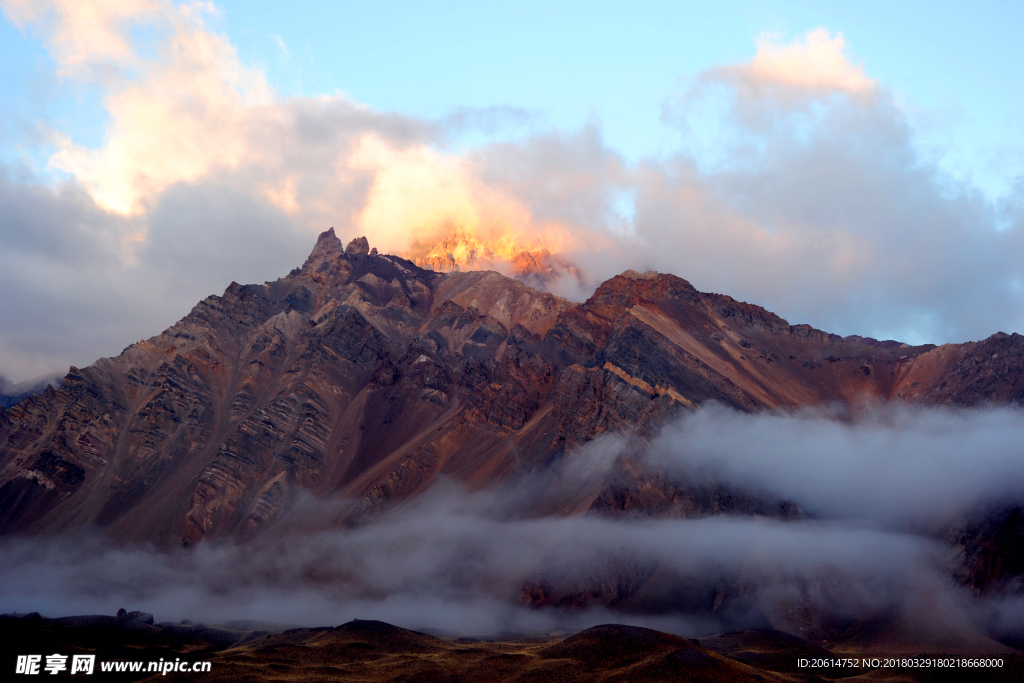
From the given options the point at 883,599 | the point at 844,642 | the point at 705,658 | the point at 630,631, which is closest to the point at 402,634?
the point at 630,631

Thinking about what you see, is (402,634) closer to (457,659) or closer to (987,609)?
(457,659)

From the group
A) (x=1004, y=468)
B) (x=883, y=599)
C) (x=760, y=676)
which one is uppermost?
(x=1004, y=468)

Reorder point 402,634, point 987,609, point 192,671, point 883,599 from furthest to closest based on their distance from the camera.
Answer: point 883,599
point 987,609
point 402,634
point 192,671

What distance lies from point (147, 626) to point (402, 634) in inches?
2161

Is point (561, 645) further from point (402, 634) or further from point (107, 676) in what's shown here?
point (107, 676)

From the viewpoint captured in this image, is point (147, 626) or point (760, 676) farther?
point (147, 626)

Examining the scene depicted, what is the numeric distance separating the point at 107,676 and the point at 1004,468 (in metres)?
170

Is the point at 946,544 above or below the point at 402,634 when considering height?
above

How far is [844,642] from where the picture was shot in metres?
178

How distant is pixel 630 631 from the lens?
130m

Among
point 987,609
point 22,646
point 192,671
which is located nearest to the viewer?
point 192,671

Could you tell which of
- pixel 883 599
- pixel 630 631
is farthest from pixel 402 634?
pixel 883 599

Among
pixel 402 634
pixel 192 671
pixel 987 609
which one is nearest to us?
pixel 192 671

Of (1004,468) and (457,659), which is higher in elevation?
(1004,468)
